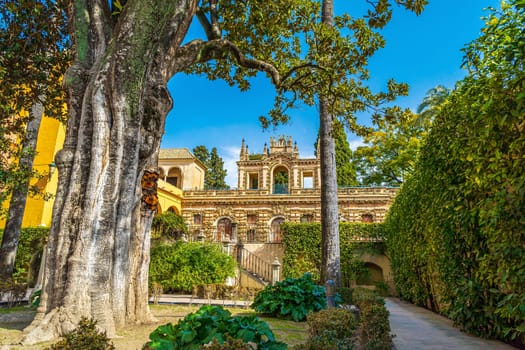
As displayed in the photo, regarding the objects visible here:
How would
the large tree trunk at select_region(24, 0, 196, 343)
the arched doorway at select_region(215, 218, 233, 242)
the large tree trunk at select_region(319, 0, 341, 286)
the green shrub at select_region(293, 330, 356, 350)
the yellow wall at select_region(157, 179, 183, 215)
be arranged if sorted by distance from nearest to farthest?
the green shrub at select_region(293, 330, 356, 350), the large tree trunk at select_region(24, 0, 196, 343), the large tree trunk at select_region(319, 0, 341, 286), the yellow wall at select_region(157, 179, 183, 215), the arched doorway at select_region(215, 218, 233, 242)

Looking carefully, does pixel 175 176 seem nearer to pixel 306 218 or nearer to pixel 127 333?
pixel 306 218

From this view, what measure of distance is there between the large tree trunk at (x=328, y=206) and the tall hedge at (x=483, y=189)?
237 centimetres

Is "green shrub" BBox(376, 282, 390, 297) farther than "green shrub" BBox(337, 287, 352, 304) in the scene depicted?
Yes

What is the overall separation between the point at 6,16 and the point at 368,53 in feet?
25.4

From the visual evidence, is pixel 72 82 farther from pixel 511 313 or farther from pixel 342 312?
pixel 511 313

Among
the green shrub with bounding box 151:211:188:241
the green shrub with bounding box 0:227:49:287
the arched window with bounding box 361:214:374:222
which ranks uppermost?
the arched window with bounding box 361:214:374:222

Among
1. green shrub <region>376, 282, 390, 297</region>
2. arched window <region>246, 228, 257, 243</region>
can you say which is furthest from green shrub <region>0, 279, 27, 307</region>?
arched window <region>246, 228, 257, 243</region>

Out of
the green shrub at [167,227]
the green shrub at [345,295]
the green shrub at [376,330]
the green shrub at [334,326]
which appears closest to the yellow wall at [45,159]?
the green shrub at [167,227]

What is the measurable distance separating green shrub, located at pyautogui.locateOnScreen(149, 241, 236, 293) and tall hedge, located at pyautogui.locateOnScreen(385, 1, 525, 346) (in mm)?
7994

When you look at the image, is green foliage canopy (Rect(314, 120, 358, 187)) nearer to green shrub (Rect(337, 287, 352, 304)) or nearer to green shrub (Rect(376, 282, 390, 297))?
green shrub (Rect(376, 282, 390, 297))

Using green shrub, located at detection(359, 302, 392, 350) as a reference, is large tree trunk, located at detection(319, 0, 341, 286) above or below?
above

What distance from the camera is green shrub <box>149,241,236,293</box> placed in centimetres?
1320

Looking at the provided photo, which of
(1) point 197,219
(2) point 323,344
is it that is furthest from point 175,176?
(2) point 323,344

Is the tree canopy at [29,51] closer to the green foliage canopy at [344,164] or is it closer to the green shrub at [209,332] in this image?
the green shrub at [209,332]
